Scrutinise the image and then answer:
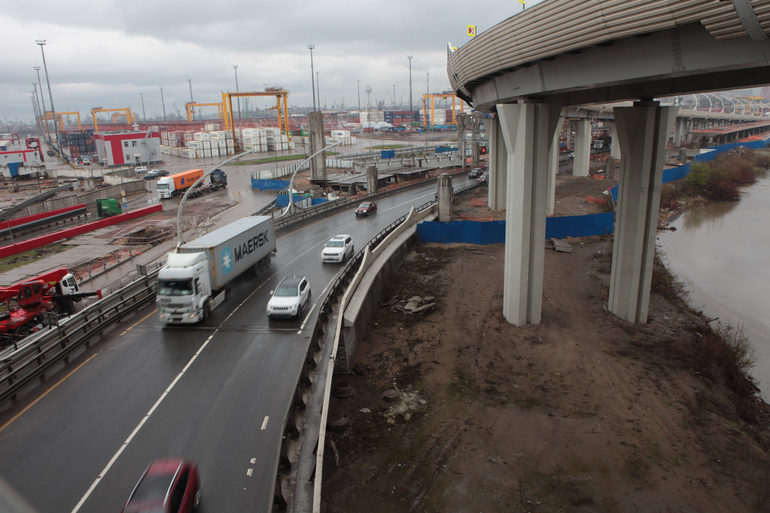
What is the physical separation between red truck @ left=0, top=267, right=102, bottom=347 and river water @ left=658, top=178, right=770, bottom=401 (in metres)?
30.9

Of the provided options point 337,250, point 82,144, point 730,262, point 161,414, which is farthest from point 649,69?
point 82,144

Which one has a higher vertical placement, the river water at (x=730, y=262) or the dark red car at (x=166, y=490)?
the dark red car at (x=166, y=490)

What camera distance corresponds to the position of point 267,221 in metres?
28.2

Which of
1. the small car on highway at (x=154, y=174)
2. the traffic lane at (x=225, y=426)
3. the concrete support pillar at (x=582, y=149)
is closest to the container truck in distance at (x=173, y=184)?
the small car on highway at (x=154, y=174)

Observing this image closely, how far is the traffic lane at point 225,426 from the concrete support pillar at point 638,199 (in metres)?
15.1

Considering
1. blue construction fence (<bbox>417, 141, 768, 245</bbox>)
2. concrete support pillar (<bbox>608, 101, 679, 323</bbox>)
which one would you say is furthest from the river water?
concrete support pillar (<bbox>608, 101, 679, 323</bbox>)

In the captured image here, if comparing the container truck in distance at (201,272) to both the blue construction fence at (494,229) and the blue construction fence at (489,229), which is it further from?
the blue construction fence at (494,229)

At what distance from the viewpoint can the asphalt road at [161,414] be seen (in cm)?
1199

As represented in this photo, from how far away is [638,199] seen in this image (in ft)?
74.3

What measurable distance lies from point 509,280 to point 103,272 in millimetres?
27151

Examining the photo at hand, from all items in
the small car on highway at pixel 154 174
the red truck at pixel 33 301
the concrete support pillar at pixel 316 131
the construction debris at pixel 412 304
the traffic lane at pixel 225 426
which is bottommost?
the construction debris at pixel 412 304

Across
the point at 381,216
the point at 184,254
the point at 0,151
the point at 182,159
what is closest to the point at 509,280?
the point at 184,254

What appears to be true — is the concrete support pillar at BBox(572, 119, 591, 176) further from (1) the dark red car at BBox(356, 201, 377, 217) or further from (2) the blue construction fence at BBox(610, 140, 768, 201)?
(1) the dark red car at BBox(356, 201, 377, 217)

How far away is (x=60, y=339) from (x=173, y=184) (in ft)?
172
